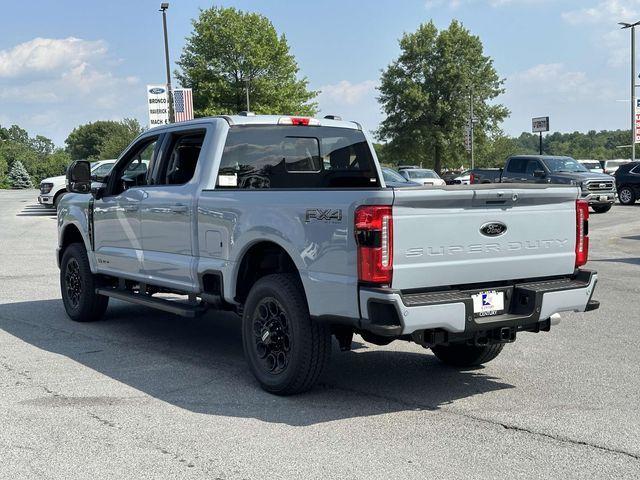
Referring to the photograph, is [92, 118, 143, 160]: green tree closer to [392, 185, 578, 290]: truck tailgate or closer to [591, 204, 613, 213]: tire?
[591, 204, 613, 213]: tire

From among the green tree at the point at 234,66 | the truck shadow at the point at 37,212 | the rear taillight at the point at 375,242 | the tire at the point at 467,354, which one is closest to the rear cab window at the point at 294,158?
the tire at the point at 467,354

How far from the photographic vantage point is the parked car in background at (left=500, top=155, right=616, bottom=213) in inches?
1021

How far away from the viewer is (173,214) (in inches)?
268

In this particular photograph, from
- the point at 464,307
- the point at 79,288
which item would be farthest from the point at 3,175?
the point at 464,307

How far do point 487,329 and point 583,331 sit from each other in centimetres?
308

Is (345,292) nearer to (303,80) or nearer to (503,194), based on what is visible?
(503,194)

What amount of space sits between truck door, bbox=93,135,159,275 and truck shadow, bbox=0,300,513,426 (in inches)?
30.3

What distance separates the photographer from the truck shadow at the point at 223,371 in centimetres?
544

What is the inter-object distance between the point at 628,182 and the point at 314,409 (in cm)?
2848

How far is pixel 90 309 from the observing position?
850cm

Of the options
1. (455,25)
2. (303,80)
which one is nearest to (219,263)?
(303,80)

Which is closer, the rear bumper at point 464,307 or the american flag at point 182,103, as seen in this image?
the rear bumper at point 464,307

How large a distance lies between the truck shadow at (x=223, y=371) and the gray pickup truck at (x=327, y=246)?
262mm

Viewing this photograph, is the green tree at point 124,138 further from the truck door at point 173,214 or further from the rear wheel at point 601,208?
the truck door at point 173,214
